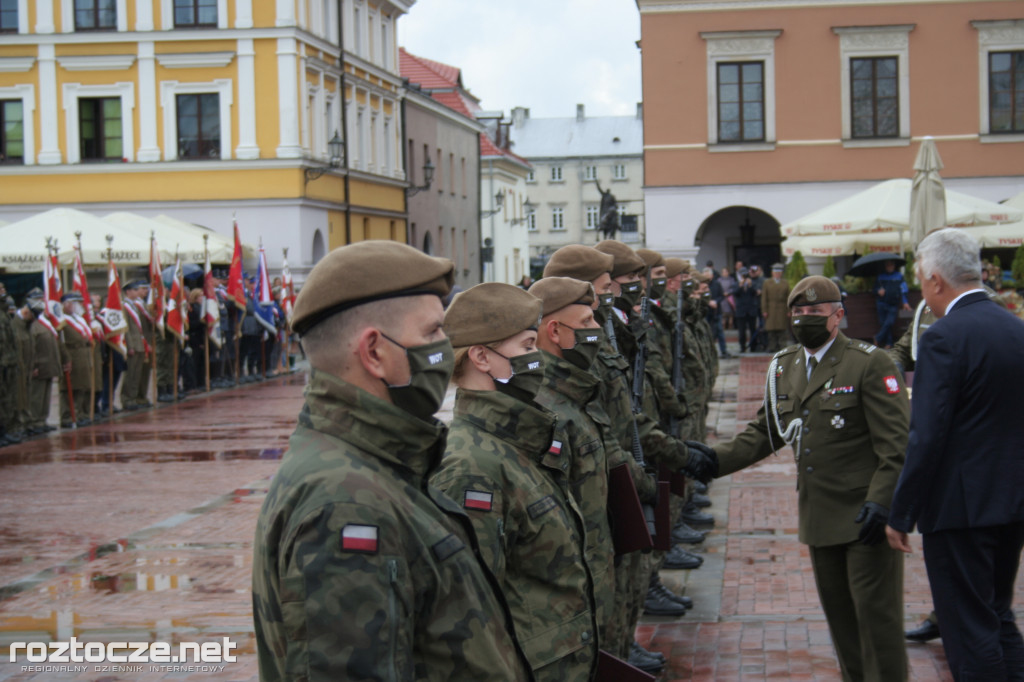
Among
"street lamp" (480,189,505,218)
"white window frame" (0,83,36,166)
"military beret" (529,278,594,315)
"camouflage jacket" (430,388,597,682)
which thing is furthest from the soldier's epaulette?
"street lamp" (480,189,505,218)

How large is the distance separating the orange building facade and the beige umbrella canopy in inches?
528

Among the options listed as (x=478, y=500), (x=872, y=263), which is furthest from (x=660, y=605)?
(x=872, y=263)

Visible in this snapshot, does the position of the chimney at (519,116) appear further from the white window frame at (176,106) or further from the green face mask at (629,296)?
the green face mask at (629,296)

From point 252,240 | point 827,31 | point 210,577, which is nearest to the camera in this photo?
point 210,577

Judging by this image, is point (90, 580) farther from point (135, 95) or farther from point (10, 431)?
point (135, 95)

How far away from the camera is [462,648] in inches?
91.7

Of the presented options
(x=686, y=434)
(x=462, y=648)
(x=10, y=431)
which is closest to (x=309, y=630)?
(x=462, y=648)

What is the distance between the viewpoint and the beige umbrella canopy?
22.5 metres

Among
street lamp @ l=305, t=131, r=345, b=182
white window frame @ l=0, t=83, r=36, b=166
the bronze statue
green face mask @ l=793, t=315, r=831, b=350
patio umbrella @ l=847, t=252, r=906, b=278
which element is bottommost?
green face mask @ l=793, t=315, r=831, b=350

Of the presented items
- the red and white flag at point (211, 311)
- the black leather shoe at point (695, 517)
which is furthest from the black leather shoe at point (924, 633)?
the red and white flag at point (211, 311)

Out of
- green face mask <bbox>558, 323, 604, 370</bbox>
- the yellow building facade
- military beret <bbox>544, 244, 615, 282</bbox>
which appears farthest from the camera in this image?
the yellow building facade

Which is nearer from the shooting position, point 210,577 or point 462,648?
point 462,648

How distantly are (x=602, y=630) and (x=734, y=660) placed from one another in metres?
2.04

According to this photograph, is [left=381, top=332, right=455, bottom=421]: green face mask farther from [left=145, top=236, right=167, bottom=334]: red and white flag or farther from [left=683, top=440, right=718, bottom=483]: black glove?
[left=145, top=236, right=167, bottom=334]: red and white flag
